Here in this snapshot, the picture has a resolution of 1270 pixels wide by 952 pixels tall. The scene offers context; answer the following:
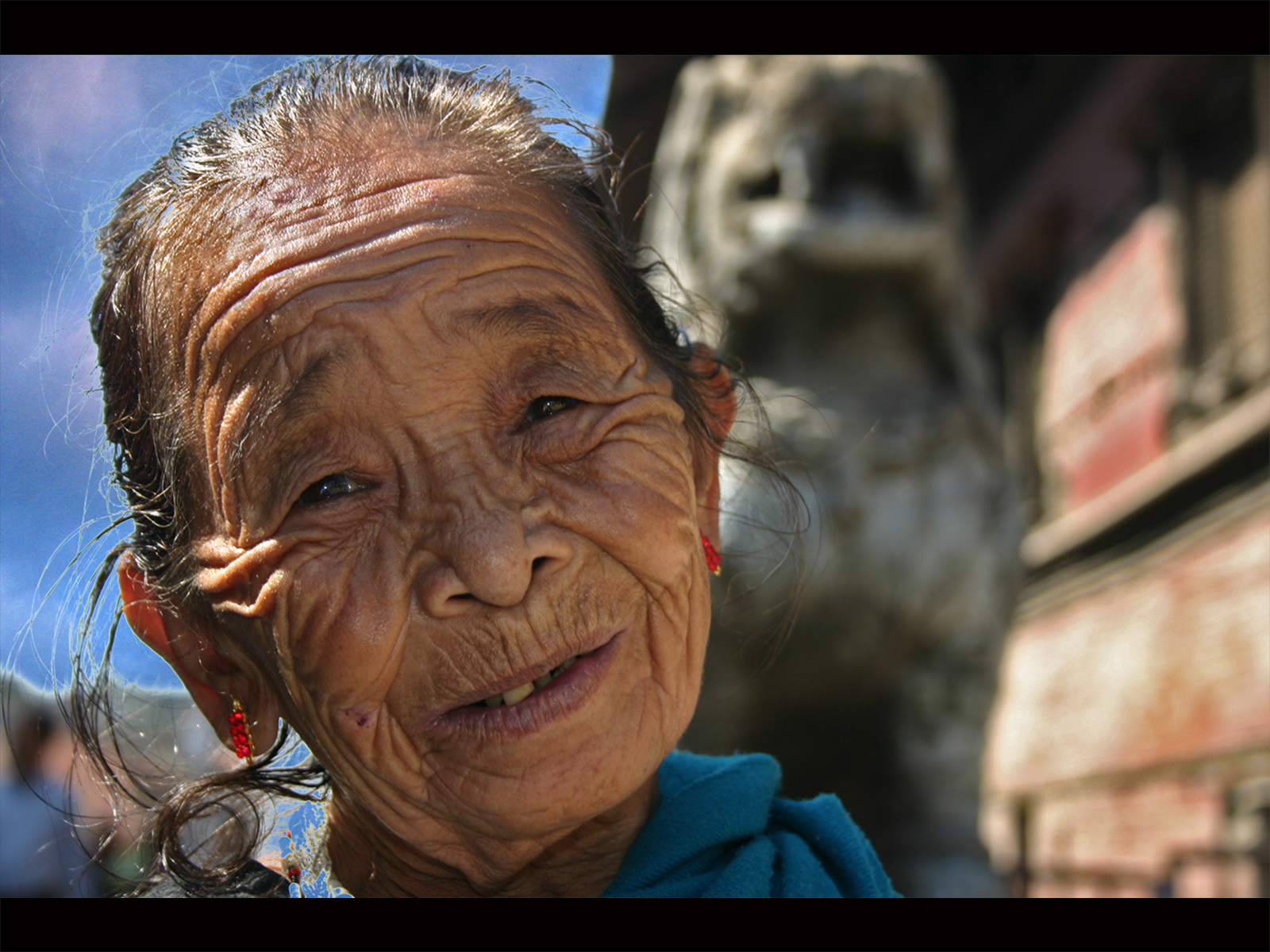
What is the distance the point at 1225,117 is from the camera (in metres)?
5.08

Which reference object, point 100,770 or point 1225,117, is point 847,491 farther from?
point 1225,117

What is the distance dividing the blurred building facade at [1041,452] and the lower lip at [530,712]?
633mm

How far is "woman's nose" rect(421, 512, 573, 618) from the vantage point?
0.80 m

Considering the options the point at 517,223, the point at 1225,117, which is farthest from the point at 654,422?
the point at 1225,117

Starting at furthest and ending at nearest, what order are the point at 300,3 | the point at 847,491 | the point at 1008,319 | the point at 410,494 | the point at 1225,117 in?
the point at 1008,319 → the point at 1225,117 → the point at 847,491 → the point at 300,3 → the point at 410,494

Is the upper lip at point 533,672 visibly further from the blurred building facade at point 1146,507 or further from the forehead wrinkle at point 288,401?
the blurred building facade at point 1146,507

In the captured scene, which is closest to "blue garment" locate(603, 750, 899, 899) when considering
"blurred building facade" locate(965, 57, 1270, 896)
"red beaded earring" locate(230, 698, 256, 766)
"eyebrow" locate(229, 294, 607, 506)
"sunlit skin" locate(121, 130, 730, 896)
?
"sunlit skin" locate(121, 130, 730, 896)

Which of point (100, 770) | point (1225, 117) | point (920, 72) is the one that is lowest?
point (100, 770)

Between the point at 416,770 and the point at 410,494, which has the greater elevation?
the point at 410,494

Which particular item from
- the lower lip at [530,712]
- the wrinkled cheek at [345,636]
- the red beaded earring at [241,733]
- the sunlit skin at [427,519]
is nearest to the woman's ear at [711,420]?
the sunlit skin at [427,519]

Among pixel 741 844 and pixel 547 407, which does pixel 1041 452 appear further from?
pixel 547 407

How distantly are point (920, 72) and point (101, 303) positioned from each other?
9.94 ft

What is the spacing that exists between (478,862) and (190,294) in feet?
1.78

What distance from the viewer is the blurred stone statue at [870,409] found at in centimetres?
303
